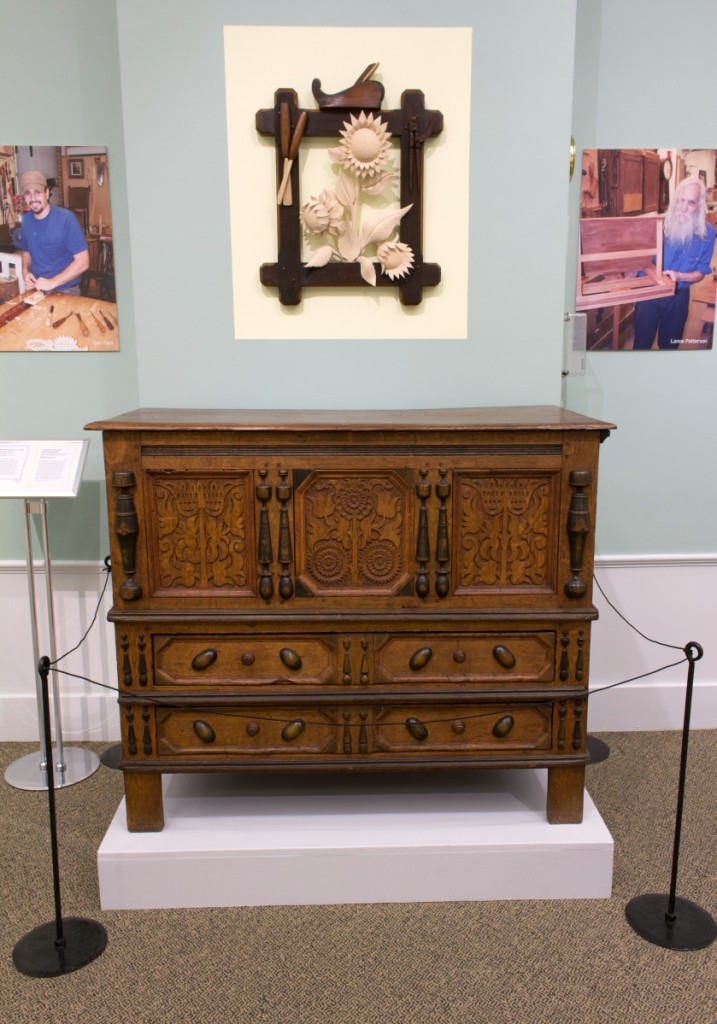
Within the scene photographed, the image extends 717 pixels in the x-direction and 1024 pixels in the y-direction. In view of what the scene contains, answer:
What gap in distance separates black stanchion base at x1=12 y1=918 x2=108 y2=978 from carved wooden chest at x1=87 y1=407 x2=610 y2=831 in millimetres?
350

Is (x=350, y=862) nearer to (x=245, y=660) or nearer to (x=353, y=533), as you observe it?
(x=245, y=660)

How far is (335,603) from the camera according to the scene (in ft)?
9.07

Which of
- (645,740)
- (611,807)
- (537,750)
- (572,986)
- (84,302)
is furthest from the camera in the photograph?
(645,740)

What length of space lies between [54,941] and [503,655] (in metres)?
1.68

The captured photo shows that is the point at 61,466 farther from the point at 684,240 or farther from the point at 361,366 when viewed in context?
the point at 684,240

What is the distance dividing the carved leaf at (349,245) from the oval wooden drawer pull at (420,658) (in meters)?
1.41

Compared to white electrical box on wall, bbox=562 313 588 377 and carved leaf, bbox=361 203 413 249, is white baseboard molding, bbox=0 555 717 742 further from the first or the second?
carved leaf, bbox=361 203 413 249

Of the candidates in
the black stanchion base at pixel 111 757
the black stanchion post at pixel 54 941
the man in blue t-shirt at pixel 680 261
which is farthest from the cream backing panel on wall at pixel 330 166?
the black stanchion base at pixel 111 757

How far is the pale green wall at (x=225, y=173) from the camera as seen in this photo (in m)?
2.95

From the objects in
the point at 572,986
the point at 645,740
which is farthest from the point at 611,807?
the point at 572,986

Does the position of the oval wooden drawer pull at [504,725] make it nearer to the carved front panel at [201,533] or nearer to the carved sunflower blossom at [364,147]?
the carved front panel at [201,533]

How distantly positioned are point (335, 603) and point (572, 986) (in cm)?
133

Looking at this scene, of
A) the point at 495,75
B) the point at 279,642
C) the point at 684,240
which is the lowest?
the point at 279,642

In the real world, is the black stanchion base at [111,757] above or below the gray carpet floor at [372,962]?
above
